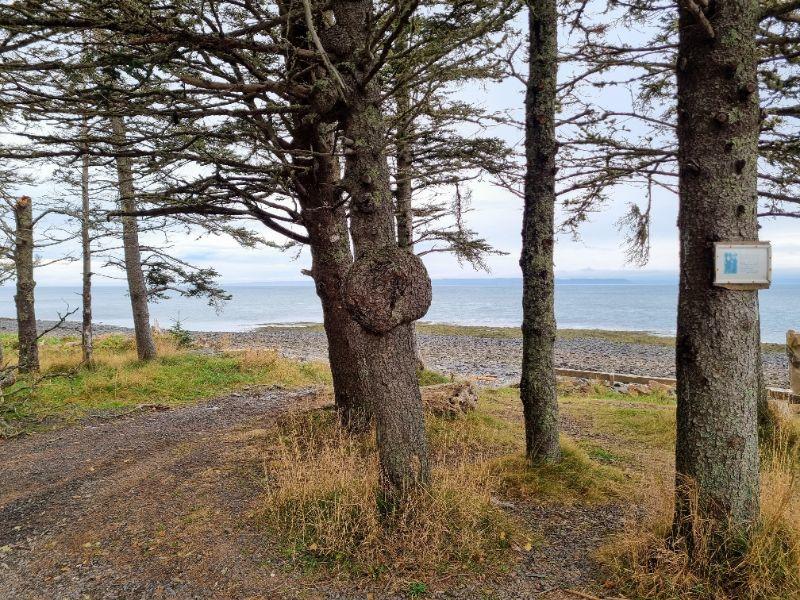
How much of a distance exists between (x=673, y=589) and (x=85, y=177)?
43.9 ft

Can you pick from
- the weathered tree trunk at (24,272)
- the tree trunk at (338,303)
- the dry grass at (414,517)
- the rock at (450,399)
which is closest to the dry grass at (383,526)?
the dry grass at (414,517)

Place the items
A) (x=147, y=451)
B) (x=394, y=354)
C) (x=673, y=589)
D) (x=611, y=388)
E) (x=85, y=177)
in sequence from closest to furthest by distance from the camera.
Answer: (x=673, y=589) < (x=394, y=354) < (x=147, y=451) < (x=85, y=177) < (x=611, y=388)

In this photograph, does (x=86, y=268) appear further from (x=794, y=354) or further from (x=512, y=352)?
(x=512, y=352)

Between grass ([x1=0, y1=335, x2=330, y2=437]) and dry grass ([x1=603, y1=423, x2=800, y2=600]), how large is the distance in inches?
284

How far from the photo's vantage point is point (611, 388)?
13.8m

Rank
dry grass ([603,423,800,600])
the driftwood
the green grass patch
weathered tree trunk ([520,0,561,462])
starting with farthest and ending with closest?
the driftwood → weathered tree trunk ([520,0,561,462]) → the green grass patch → dry grass ([603,423,800,600])

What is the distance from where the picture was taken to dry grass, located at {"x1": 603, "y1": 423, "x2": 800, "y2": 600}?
113 inches

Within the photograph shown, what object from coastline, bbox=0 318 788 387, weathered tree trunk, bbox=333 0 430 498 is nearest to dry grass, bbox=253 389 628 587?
weathered tree trunk, bbox=333 0 430 498

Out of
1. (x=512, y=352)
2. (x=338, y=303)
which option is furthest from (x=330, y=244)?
(x=512, y=352)

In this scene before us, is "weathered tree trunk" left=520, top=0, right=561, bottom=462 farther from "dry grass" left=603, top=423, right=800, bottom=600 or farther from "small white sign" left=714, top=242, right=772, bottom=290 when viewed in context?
"small white sign" left=714, top=242, right=772, bottom=290

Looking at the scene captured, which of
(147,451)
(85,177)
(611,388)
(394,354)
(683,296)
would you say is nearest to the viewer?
(683,296)

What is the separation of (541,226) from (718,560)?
308 centimetres

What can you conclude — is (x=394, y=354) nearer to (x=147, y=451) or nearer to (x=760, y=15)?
(x=760, y=15)

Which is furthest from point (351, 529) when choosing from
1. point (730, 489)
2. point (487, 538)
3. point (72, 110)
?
point (72, 110)
